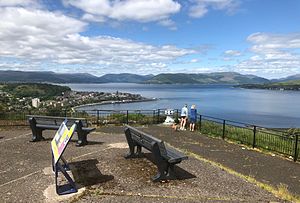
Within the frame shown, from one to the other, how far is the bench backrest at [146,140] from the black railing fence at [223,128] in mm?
5252

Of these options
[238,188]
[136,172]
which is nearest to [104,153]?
[136,172]

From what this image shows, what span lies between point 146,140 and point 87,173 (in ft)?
5.20

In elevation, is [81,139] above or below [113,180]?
above

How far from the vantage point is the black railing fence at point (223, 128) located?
12.1 meters

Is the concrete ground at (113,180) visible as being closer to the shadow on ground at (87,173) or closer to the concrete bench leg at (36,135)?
the shadow on ground at (87,173)

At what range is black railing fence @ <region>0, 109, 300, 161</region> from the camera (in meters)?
12.1

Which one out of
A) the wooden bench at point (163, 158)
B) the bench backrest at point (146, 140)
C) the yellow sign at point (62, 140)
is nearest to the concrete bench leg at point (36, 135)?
the bench backrest at point (146, 140)

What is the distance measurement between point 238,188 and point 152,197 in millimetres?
1924

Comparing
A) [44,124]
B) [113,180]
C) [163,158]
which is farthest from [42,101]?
[163,158]

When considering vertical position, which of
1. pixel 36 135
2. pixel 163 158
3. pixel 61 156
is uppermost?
pixel 61 156

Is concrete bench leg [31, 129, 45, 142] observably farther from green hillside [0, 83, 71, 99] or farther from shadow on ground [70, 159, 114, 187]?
green hillside [0, 83, 71, 99]

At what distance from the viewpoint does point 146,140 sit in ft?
26.4

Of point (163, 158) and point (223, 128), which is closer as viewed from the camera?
point (163, 158)

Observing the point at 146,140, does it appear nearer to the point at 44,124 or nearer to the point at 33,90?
the point at 44,124
